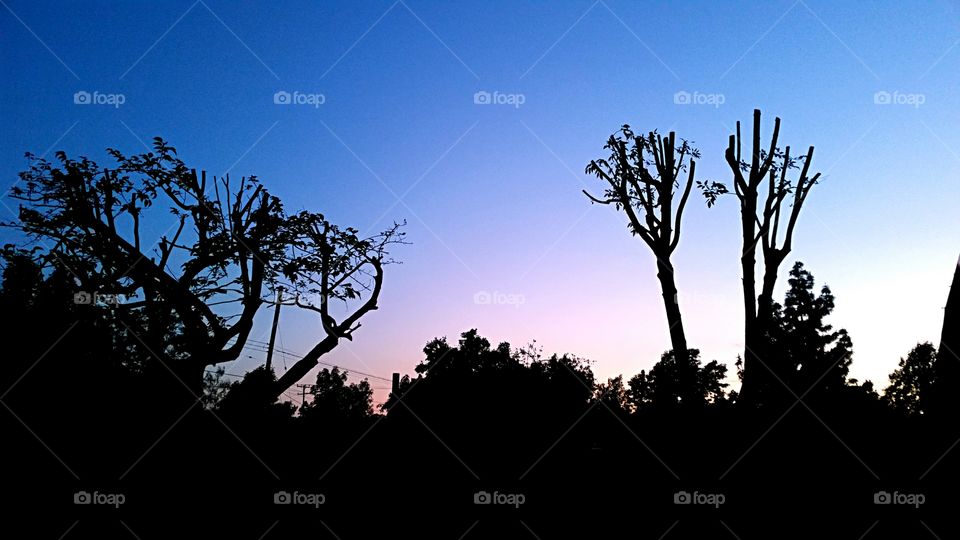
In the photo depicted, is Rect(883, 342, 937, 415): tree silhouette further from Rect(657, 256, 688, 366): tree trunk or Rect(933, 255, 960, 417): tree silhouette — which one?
Rect(933, 255, 960, 417): tree silhouette

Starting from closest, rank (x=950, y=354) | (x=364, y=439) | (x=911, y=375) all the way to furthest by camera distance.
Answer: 1. (x=950, y=354)
2. (x=364, y=439)
3. (x=911, y=375)

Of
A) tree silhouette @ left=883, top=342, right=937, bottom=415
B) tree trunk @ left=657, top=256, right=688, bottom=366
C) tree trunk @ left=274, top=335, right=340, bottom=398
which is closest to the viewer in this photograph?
tree trunk @ left=274, top=335, right=340, bottom=398

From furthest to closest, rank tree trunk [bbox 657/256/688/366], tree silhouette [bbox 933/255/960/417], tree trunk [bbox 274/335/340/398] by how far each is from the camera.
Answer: tree trunk [bbox 657/256/688/366] < tree trunk [bbox 274/335/340/398] < tree silhouette [bbox 933/255/960/417]

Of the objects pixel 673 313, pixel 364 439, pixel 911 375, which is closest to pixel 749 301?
pixel 673 313

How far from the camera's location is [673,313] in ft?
48.1

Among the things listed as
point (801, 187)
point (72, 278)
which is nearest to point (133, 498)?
point (72, 278)

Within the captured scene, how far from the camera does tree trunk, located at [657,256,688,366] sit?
46.8 ft

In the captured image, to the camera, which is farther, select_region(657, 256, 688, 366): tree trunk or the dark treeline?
select_region(657, 256, 688, 366): tree trunk

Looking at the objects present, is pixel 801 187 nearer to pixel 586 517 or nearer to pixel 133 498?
pixel 586 517

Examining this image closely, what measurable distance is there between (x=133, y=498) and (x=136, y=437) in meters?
0.91

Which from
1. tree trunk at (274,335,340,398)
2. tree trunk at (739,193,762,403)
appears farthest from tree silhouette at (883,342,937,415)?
tree trunk at (274,335,340,398)

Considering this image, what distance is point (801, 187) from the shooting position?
15523 millimetres

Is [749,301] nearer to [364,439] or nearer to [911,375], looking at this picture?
[364,439]

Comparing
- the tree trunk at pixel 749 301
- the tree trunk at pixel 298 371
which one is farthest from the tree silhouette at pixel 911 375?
the tree trunk at pixel 298 371
